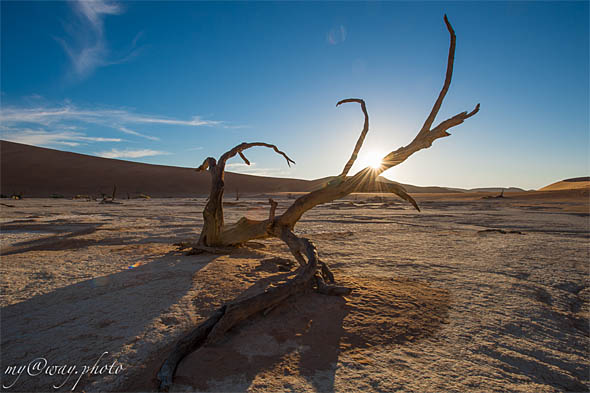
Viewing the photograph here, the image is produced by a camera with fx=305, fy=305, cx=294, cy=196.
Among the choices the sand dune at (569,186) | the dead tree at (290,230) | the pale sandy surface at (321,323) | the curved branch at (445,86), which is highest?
the sand dune at (569,186)

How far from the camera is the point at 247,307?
124 inches

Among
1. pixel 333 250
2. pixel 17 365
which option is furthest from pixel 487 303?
pixel 17 365

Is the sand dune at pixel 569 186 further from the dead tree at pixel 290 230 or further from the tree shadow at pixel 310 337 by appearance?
the tree shadow at pixel 310 337

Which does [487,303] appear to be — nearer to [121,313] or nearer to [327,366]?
[327,366]

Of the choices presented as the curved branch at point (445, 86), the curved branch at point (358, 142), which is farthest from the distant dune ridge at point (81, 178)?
the curved branch at point (445, 86)

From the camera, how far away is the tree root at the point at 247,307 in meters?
2.46

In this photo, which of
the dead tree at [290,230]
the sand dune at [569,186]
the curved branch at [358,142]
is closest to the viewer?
the dead tree at [290,230]

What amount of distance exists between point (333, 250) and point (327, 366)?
4.81 meters

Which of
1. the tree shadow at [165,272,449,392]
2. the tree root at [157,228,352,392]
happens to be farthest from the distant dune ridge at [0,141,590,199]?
the tree shadow at [165,272,449,392]

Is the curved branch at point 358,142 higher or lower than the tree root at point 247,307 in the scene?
higher

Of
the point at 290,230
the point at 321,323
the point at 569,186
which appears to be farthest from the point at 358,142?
the point at 569,186

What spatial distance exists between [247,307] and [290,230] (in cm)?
228

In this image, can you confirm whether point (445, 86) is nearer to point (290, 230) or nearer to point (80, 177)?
point (290, 230)

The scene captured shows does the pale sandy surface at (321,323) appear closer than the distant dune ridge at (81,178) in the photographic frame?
Yes
